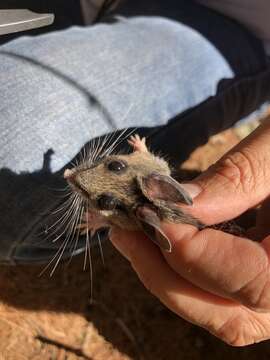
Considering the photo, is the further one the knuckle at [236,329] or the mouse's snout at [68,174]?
the mouse's snout at [68,174]

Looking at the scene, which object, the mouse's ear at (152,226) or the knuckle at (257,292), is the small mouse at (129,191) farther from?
the knuckle at (257,292)

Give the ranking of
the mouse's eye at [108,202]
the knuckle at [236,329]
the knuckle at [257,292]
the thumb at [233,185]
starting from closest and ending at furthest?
the knuckle at [257,292]
the thumb at [233,185]
the knuckle at [236,329]
the mouse's eye at [108,202]

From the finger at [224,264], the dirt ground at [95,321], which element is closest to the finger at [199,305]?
the finger at [224,264]

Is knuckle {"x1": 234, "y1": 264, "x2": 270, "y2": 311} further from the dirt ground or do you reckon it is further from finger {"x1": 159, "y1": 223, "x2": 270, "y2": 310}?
the dirt ground

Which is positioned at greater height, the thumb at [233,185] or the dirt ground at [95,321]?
the thumb at [233,185]

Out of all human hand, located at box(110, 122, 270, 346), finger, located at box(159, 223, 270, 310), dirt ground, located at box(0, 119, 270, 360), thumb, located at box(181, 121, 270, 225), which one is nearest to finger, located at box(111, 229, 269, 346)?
human hand, located at box(110, 122, 270, 346)

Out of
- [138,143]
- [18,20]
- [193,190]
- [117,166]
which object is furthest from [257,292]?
[18,20]
